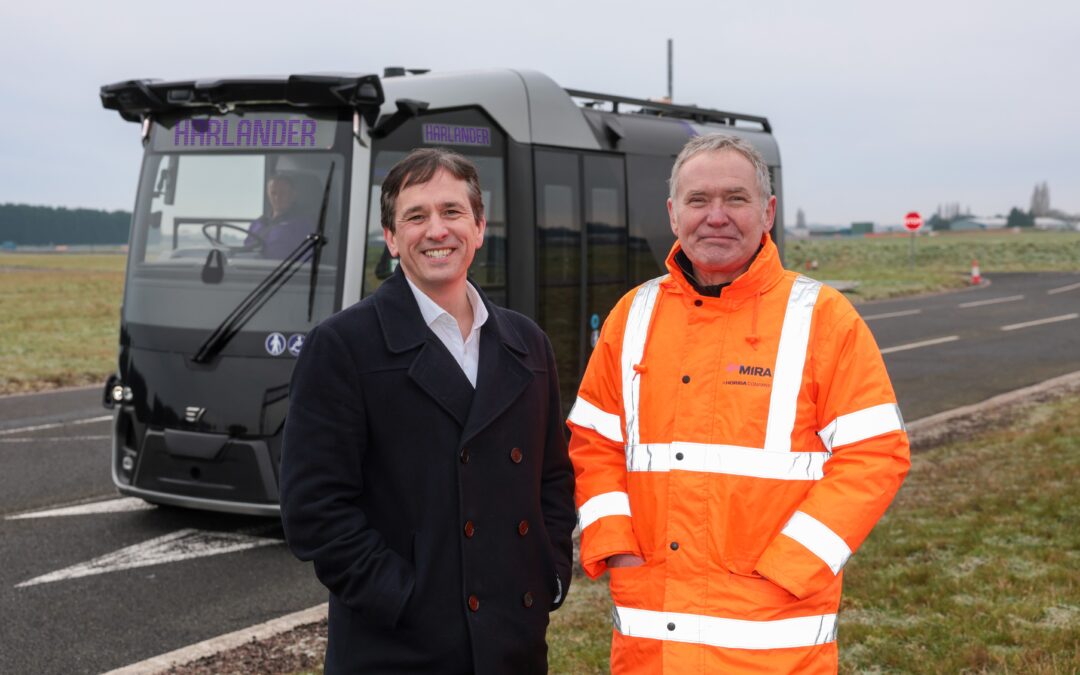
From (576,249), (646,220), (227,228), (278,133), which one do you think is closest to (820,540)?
(278,133)

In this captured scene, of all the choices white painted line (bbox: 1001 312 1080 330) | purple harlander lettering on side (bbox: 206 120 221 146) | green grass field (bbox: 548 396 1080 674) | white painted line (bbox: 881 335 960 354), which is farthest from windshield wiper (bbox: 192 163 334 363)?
white painted line (bbox: 1001 312 1080 330)

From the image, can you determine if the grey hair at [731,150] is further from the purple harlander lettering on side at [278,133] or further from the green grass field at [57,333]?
the green grass field at [57,333]

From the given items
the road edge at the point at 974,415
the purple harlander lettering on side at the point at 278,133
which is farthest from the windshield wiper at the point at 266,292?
the road edge at the point at 974,415

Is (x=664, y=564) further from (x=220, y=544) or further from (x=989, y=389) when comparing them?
(x=989, y=389)

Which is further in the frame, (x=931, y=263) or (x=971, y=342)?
(x=931, y=263)

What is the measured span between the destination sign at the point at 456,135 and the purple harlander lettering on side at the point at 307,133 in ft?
2.53

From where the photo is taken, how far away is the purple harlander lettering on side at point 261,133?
283 inches

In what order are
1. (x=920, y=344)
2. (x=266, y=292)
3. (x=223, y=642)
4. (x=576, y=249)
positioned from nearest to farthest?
(x=223, y=642) → (x=266, y=292) → (x=576, y=249) → (x=920, y=344)

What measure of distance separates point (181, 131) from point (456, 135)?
72.1 inches

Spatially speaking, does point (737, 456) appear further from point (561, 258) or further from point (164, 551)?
point (561, 258)

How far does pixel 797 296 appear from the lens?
2.76m

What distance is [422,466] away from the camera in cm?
260

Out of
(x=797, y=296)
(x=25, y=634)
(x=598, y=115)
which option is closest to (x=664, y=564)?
(x=797, y=296)

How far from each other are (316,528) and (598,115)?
7227 millimetres
